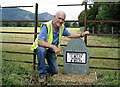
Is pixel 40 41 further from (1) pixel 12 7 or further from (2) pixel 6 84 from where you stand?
(1) pixel 12 7

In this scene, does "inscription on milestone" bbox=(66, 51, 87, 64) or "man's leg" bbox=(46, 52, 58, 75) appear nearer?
"man's leg" bbox=(46, 52, 58, 75)

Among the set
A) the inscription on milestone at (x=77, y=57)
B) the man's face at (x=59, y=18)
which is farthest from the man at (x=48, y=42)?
the inscription on milestone at (x=77, y=57)

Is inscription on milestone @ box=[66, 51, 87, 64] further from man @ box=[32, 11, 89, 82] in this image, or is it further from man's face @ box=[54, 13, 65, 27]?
man's face @ box=[54, 13, 65, 27]

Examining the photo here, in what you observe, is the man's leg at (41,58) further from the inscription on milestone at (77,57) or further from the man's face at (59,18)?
the inscription on milestone at (77,57)

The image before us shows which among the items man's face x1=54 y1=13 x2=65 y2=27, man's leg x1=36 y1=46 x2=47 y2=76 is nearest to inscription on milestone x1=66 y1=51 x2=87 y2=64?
man's leg x1=36 y1=46 x2=47 y2=76

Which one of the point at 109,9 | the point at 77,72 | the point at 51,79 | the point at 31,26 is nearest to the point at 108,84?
the point at 77,72

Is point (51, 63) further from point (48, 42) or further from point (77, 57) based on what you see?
point (77, 57)

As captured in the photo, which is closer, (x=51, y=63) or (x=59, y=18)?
(x=59, y=18)

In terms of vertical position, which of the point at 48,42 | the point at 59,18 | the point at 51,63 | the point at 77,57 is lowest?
the point at 51,63

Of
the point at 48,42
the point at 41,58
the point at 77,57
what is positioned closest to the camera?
the point at 41,58

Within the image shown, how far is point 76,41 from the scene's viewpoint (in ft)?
16.1

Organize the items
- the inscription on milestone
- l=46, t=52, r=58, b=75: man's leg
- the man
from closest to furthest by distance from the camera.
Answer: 1. the man
2. l=46, t=52, r=58, b=75: man's leg
3. the inscription on milestone

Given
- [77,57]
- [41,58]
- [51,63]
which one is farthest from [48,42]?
[77,57]

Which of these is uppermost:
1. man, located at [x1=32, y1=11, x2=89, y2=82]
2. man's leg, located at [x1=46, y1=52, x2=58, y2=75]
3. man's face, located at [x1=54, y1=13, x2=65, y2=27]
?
man's face, located at [x1=54, y1=13, x2=65, y2=27]
